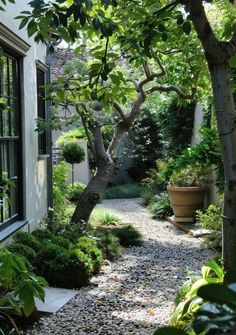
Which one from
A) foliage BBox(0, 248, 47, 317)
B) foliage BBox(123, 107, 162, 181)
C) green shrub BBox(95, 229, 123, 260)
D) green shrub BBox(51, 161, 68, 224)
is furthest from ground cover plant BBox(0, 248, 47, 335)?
foliage BBox(123, 107, 162, 181)

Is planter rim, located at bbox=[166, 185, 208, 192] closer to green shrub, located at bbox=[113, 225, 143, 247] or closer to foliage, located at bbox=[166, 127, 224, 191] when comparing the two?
foliage, located at bbox=[166, 127, 224, 191]

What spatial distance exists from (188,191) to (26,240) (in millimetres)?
5239

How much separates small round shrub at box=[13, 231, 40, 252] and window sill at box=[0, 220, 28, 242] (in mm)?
102

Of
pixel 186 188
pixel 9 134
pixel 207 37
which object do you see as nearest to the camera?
pixel 207 37

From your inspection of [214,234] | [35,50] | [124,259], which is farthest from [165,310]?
[35,50]

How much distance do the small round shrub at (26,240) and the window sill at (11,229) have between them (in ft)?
0.33

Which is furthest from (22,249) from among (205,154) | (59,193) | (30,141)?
(59,193)

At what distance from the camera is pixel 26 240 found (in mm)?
5965

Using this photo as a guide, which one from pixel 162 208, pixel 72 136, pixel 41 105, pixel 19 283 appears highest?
pixel 41 105

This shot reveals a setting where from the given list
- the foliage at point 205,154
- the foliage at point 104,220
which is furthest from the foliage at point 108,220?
the foliage at point 205,154

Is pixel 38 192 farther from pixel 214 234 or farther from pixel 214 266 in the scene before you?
pixel 214 266

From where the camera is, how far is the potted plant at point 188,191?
10.4 m

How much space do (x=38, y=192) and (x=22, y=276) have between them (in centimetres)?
588

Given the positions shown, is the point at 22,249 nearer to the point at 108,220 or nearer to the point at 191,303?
the point at 191,303
